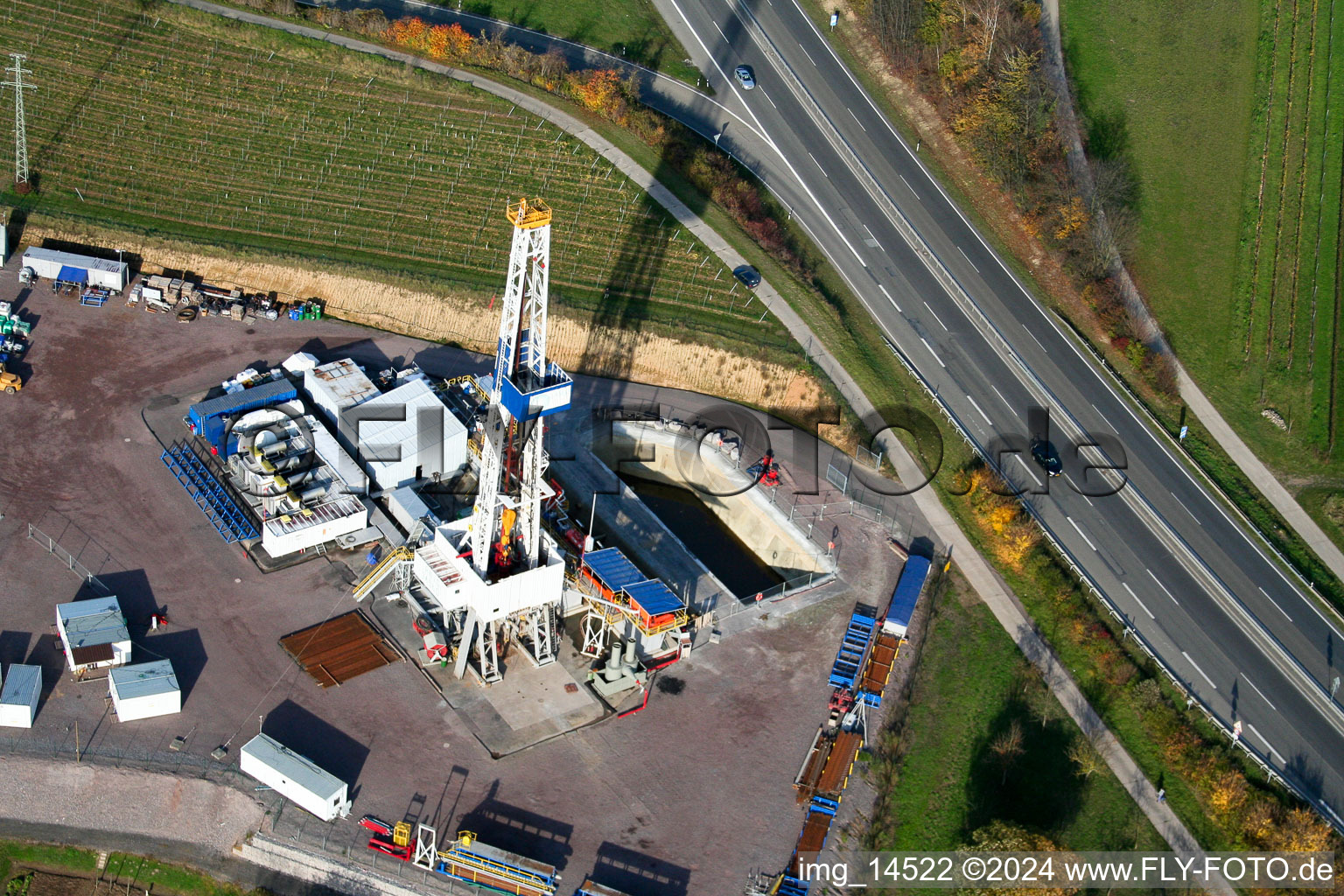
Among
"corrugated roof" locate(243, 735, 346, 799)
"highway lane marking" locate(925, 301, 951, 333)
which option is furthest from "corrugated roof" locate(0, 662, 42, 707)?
"highway lane marking" locate(925, 301, 951, 333)

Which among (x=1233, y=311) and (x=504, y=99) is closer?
(x=1233, y=311)

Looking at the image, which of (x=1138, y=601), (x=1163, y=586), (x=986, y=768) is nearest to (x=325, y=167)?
(x=1138, y=601)

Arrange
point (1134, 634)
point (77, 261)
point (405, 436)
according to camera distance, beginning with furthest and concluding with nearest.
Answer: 1. point (77, 261)
2. point (405, 436)
3. point (1134, 634)

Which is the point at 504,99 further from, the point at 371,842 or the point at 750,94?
the point at 371,842

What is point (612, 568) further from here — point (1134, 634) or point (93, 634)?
point (1134, 634)

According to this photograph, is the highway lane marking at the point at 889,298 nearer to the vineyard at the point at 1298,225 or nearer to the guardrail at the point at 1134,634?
the guardrail at the point at 1134,634

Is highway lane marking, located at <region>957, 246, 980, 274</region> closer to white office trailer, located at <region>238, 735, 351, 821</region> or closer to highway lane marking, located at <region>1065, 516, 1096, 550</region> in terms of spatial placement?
highway lane marking, located at <region>1065, 516, 1096, 550</region>

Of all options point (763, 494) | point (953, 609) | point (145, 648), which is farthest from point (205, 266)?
point (953, 609)
